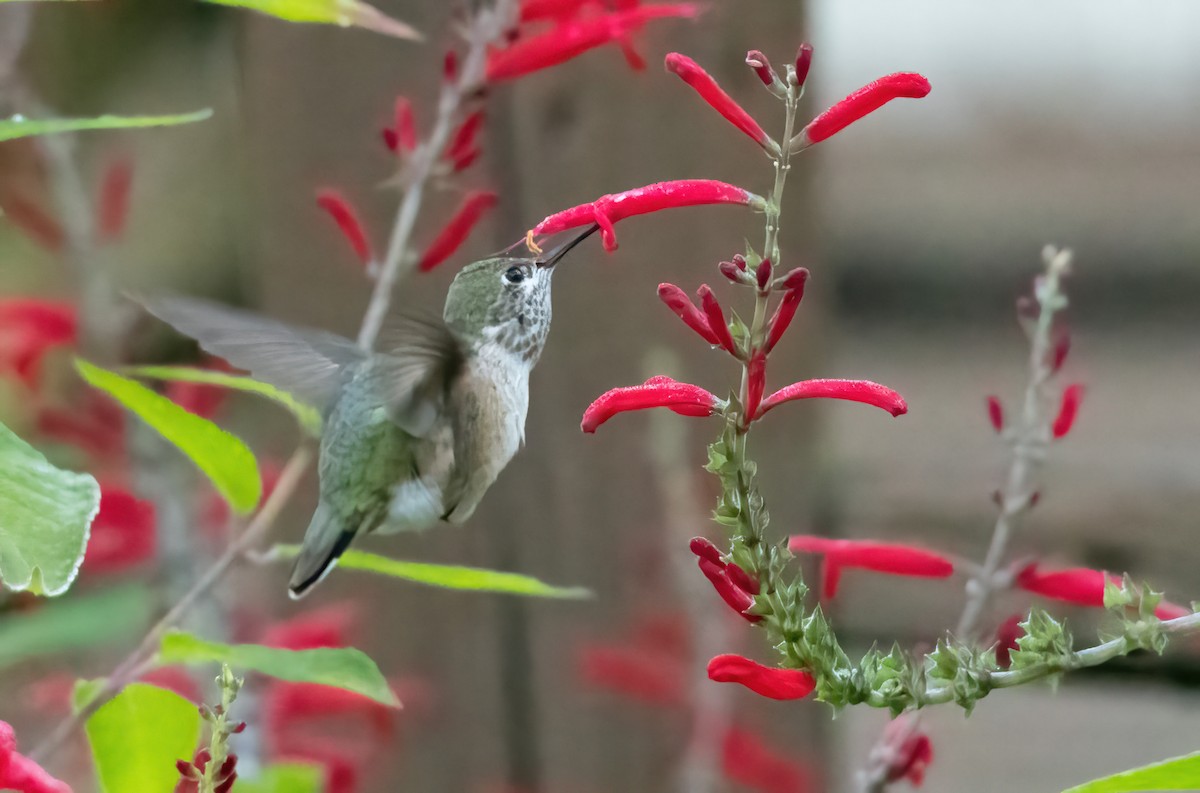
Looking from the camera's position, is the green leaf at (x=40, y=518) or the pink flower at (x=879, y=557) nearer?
the green leaf at (x=40, y=518)

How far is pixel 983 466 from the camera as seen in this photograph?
1.63 metres

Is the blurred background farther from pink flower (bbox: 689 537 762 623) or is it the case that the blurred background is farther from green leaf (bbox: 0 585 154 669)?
pink flower (bbox: 689 537 762 623)

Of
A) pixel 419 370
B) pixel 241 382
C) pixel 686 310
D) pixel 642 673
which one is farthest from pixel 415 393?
pixel 642 673

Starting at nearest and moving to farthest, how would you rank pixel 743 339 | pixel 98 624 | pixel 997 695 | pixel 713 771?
pixel 743 339
pixel 98 624
pixel 713 771
pixel 997 695

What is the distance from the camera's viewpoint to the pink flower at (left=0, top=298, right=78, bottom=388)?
108 cm

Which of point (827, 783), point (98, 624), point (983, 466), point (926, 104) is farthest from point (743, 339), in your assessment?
point (926, 104)

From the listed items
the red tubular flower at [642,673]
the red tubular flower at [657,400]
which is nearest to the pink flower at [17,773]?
the red tubular flower at [657,400]

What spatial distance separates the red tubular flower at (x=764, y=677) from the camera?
476 millimetres

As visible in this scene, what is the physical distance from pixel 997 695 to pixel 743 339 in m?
1.63

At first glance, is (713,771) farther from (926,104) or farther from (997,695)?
(926,104)

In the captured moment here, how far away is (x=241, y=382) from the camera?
0.69 m

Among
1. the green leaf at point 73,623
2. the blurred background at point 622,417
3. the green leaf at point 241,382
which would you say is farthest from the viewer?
the blurred background at point 622,417

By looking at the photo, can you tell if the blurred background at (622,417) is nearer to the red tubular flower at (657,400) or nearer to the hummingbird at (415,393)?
the hummingbird at (415,393)

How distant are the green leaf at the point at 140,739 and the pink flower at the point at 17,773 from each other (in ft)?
0.17
